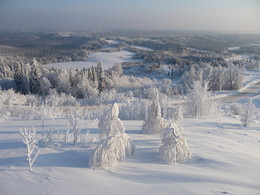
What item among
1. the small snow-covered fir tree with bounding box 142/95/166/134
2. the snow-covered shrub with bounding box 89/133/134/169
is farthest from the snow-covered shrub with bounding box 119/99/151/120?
the snow-covered shrub with bounding box 89/133/134/169

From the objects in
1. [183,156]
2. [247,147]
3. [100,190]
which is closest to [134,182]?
[100,190]

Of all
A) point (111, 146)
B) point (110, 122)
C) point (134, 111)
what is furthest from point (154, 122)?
point (134, 111)

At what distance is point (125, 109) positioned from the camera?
2317cm

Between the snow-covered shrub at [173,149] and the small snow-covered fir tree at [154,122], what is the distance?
2.77 meters

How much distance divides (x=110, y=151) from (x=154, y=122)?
14.6 ft

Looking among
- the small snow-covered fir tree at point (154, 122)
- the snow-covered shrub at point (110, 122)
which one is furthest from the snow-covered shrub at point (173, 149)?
the small snow-covered fir tree at point (154, 122)

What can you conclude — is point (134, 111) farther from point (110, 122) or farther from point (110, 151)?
point (110, 151)

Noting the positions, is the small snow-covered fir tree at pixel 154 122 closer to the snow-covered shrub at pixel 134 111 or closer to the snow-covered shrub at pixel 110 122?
the snow-covered shrub at pixel 110 122

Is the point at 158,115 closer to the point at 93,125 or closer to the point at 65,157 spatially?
the point at 93,125

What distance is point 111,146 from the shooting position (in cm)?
791

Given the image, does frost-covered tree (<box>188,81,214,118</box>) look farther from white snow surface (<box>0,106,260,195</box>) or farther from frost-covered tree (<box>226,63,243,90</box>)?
frost-covered tree (<box>226,63,243,90</box>)

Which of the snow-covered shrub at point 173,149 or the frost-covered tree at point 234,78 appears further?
the frost-covered tree at point 234,78

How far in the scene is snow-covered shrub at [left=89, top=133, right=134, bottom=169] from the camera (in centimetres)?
755

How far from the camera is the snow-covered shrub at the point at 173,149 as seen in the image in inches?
328
